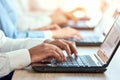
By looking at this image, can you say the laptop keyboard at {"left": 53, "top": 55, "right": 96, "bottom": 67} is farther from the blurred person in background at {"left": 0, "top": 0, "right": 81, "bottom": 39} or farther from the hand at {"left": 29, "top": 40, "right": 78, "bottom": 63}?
the blurred person in background at {"left": 0, "top": 0, "right": 81, "bottom": 39}

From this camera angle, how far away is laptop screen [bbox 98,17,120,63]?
967mm

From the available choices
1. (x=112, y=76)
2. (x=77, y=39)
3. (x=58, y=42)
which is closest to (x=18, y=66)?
(x=58, y=42)

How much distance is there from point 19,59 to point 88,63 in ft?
0.78

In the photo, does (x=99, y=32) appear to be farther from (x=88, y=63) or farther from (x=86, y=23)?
(x=88, y=63)

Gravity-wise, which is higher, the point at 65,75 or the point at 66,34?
the point at 65,75

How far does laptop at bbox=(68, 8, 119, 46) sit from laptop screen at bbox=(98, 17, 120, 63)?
25 centimetres

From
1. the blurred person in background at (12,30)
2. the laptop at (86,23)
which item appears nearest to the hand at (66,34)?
the blurred person in background at (12,30)

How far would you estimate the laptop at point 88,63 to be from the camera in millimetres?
948

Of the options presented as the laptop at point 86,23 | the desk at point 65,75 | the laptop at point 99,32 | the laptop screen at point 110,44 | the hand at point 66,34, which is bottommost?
the laptop at point 86,23

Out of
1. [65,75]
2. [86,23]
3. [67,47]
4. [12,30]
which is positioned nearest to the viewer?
[65,75]

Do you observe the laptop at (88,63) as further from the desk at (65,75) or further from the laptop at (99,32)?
the laptop at (99,32)

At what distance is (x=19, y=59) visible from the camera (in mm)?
995

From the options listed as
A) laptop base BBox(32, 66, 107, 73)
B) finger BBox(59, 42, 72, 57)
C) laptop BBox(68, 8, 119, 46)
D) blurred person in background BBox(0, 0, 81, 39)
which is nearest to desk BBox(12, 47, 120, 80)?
laptop base BBox(32, 66, 107, 73)

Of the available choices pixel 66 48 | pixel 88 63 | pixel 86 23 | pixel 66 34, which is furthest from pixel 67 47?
pixel 86 23
